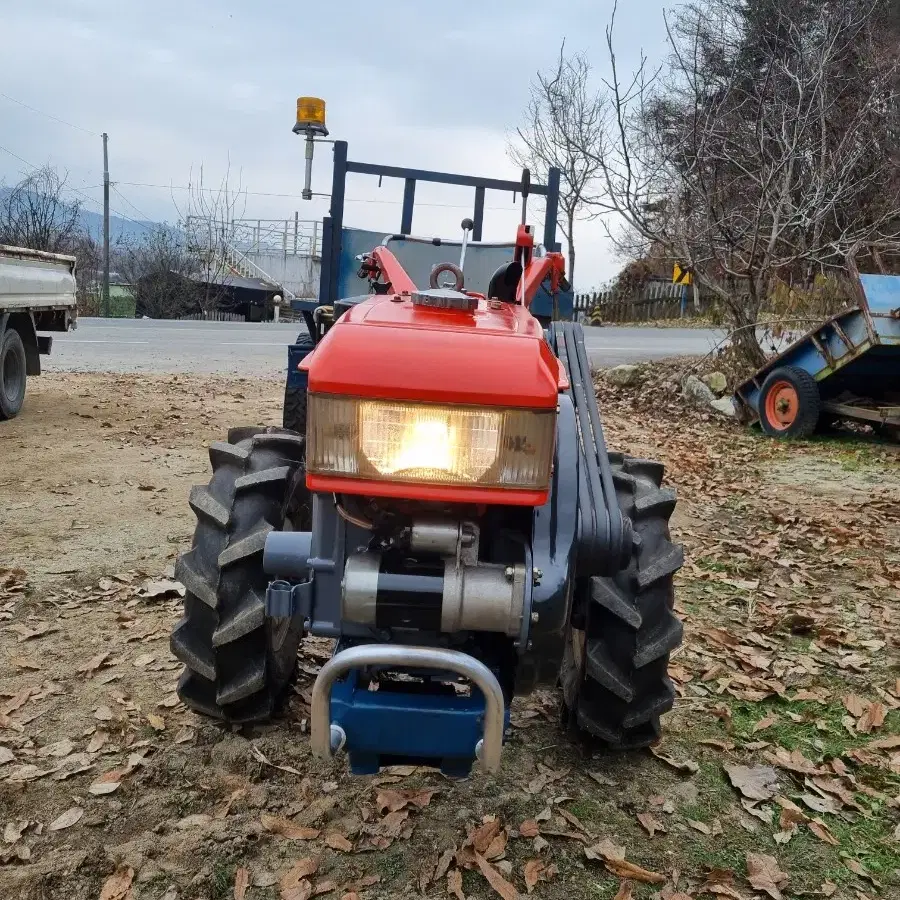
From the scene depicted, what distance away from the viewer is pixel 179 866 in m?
2.42

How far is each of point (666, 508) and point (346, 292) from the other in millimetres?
3185

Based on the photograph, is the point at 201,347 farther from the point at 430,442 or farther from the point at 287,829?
the point at 430,442

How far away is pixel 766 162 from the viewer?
11742 millimetres

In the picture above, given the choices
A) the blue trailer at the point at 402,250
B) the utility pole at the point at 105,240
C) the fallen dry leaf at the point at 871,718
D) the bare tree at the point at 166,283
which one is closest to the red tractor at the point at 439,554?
the fallen dry leaf at the point at 871,718

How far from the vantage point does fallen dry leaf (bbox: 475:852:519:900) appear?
7.84 feet

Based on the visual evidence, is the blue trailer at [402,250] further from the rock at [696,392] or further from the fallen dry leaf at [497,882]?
the rock at [696,392]

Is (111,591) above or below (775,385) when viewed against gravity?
below

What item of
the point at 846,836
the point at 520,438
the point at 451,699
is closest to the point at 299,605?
the point at 451,699

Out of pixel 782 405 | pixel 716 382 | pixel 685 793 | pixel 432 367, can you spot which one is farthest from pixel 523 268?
pixel 716 382

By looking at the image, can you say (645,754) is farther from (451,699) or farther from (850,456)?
(850,456)

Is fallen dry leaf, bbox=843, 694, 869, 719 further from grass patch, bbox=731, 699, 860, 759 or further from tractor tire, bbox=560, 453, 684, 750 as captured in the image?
→ tractor tire, bbox=560, 453, 684, 750

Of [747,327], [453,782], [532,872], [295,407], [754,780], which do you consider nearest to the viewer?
[532,872]

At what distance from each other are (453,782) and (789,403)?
7.27 m

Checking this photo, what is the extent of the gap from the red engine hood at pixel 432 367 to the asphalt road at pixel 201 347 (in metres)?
10.7
